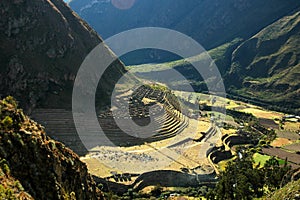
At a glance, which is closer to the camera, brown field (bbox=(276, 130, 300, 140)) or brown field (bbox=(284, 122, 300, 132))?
brown field (bbox=(276, 130, 300, 140))

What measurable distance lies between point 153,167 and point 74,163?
32258mm

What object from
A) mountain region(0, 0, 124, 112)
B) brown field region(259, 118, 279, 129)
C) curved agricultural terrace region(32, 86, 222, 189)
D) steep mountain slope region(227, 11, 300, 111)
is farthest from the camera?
steep mountain slope region(227, 11, 300, 111)

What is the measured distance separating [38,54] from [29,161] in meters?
56.6

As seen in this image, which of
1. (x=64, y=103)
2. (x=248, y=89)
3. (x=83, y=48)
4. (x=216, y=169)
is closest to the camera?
(x=216, y=169)

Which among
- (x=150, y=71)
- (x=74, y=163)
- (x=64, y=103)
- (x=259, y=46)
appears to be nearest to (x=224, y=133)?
(x=64, y=103)

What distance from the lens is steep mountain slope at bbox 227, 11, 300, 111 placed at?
141 meters

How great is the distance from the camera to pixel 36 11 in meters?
73.6

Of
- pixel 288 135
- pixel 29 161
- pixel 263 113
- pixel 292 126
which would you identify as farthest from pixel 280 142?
pixel 29 161

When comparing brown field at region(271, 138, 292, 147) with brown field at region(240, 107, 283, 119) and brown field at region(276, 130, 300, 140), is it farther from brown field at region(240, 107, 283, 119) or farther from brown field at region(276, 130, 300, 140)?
brown field at region(240, 107, 283, 119)

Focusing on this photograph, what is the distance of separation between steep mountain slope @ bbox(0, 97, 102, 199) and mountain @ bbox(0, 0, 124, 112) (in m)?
45.2

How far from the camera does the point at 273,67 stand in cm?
16600

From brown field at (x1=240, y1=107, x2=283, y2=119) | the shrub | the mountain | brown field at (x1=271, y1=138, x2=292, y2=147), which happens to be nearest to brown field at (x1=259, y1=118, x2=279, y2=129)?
brown field at (x1=240, y1=107, x2=283, y2=119)

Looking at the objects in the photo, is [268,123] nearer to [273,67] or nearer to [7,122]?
[273,67]

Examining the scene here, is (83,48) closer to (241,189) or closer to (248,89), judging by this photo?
(241,189)
